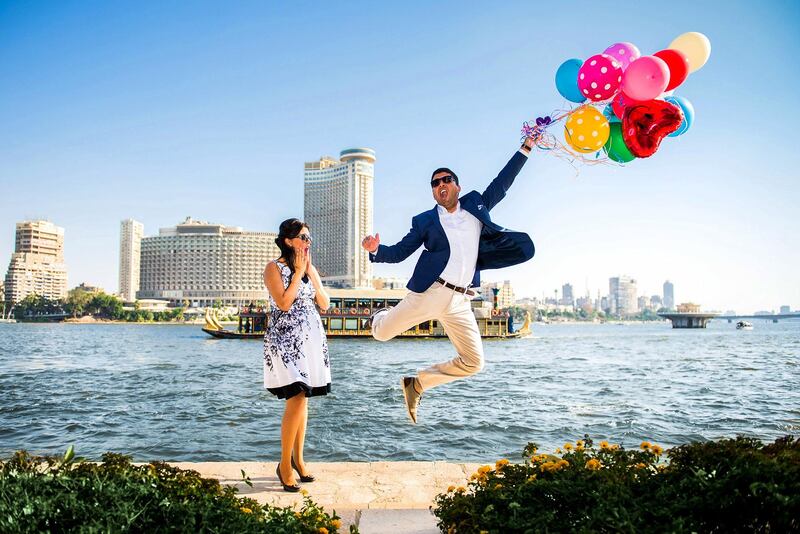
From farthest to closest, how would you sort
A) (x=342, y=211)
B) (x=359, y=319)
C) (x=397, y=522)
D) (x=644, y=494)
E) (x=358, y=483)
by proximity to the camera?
(x=342, y=211) < (x=359, y=319) < (x=358, y=483) < (x=397, y=522) < (x=644, y=494)

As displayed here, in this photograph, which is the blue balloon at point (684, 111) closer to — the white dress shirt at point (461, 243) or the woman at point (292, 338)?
the white dress shirt at point (461, 243)

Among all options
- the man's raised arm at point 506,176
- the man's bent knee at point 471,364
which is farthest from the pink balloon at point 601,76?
the man's bent knee at point 471,364

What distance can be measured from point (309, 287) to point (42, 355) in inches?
1725

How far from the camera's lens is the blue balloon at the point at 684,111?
5.61m

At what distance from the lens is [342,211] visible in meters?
174

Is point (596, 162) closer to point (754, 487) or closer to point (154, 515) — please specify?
point (754, 487)

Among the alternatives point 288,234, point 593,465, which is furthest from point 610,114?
point 593,465

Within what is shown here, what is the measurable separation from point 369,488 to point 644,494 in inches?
94.5

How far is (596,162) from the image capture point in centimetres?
560

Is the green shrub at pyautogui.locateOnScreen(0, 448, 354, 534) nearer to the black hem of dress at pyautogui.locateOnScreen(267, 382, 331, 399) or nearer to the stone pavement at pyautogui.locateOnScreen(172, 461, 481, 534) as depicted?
the stone pavement at pyautogui.locateOnScreen(172, 461, 481, 534)

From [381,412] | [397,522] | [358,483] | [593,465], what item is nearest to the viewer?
[593,465]

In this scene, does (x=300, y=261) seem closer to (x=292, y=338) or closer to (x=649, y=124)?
(x=292, y=338)

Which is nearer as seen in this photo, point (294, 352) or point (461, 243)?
point (294, 352)

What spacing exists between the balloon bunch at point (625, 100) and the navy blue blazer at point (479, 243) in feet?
1.97
